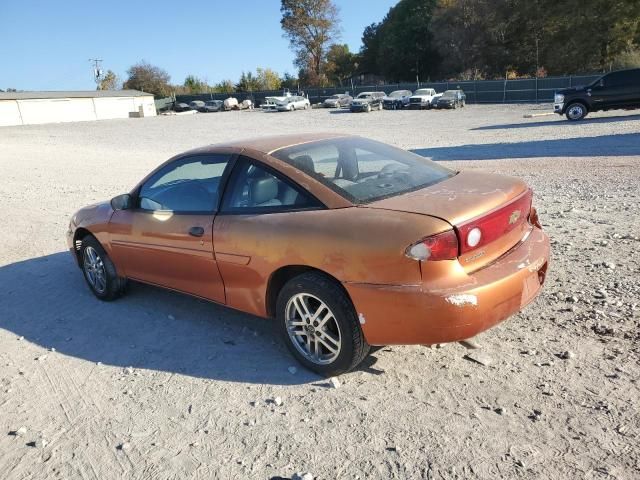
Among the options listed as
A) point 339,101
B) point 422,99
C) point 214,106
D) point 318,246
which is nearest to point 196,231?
point 318,246

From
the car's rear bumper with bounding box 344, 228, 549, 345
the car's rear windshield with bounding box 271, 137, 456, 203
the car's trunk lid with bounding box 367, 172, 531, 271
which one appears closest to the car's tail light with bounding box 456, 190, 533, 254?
the car's trunk lid with bounding box 367, 172, 531, 271

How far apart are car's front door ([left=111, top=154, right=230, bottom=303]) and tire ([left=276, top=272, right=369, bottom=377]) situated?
70 cm

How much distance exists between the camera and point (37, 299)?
5.45 metres

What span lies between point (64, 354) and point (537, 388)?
3410 mm

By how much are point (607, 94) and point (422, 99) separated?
22997 millimetres

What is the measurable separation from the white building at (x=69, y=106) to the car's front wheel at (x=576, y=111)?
56.9 metres

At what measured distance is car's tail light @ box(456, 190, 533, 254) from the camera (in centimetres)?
310

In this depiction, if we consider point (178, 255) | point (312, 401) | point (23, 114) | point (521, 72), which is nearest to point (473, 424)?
point (312, 401)

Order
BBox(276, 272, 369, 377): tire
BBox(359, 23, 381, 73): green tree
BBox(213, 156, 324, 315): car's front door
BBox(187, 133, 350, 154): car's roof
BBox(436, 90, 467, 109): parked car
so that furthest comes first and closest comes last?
1. BBox(359, 23, 381, 73): green tree
2. BBox(436, 90, 467, 109): parked car
3. BBox(187, 133, 350, 154): car's roof
4. BBox(213, 156, 324, 315): car's front door
5. BBox(276, 272, 369, 377): tire

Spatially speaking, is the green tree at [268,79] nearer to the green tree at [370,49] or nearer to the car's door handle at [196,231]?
the green tree at [370,49]

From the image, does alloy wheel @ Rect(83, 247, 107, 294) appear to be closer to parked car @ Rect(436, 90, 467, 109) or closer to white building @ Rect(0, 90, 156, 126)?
parked car @ Rect(436, 90, 467, 109)

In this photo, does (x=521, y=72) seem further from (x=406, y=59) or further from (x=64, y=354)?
(x=64, y=354)

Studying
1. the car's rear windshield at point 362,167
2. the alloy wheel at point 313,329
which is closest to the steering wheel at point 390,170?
the car's rear windshield at point 362,167

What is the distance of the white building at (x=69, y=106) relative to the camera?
200 feet
